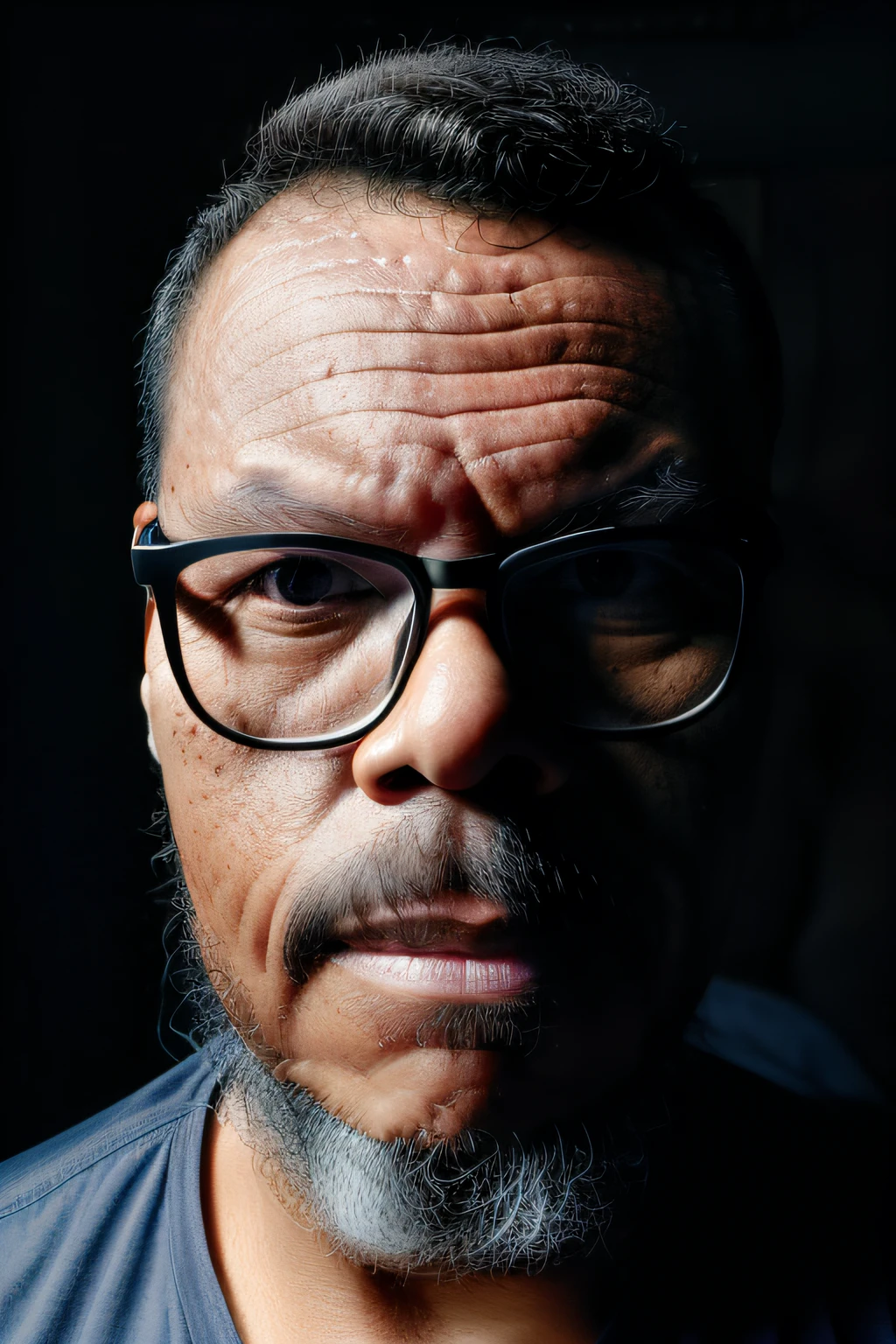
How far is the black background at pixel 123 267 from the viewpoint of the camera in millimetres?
1141

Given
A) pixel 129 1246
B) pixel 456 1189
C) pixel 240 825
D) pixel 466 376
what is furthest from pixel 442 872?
pixel 129 1246

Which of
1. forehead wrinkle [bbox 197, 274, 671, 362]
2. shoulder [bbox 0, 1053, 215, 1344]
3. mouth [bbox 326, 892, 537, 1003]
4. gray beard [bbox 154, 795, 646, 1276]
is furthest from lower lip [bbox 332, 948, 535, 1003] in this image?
forehead wrinkle [bbox 197, 274, 671, 362]

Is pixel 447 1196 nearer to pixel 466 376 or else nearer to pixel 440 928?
pixel 440 928

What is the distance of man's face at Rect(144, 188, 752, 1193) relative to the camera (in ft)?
2.43

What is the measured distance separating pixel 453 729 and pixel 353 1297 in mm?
607

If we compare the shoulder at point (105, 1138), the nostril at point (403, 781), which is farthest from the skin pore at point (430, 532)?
the shoulder at point (105, 1138)

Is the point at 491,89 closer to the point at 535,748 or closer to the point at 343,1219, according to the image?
the point at 535,748

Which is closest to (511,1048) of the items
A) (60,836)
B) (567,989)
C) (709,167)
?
(567,989)

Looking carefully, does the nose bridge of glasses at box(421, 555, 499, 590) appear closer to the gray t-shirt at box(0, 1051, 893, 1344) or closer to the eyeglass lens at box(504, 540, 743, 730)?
the eyeglass lens at box(504, 540, 743, 730)

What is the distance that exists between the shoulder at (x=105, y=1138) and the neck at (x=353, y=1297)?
12 centimetres

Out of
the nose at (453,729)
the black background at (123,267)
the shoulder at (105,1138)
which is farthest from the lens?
the black background at (123,267)

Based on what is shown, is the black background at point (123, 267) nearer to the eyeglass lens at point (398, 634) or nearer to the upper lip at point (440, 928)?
the eyeglass lens at point (398, 634)

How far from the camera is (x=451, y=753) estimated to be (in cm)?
70

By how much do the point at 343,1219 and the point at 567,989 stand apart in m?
0.31
